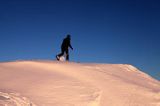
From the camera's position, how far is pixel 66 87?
10953 millimetres

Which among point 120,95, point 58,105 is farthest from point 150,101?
point 58,105

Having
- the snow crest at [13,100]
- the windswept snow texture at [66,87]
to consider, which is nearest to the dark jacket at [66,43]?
the windswept snow texture at [66,87]

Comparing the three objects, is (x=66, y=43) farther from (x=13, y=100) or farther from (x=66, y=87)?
(x=13, y=100)

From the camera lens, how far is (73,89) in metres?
10.9

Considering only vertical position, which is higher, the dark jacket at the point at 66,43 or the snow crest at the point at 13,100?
the dark jacket at the point at 66,43

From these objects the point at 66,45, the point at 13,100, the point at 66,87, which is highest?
the point at 66,45

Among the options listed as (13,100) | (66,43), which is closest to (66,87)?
(13,100)

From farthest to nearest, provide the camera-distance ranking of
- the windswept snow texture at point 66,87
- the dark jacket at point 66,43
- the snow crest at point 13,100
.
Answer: the dark jacket at point 66,43 → the windswept snow texture at point 66,87 → the snow crest at point 13,100

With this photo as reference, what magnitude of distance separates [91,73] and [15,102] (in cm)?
440

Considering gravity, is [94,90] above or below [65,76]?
below

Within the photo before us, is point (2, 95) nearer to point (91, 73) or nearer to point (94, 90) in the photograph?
point (94, 90)

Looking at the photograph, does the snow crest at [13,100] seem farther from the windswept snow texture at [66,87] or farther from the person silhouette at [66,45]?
the person silhouette at [66,45]

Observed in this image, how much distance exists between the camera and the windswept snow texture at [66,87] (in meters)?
9.93

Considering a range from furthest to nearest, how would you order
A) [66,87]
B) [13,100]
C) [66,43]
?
[66,43], [66,87], [13,100]
